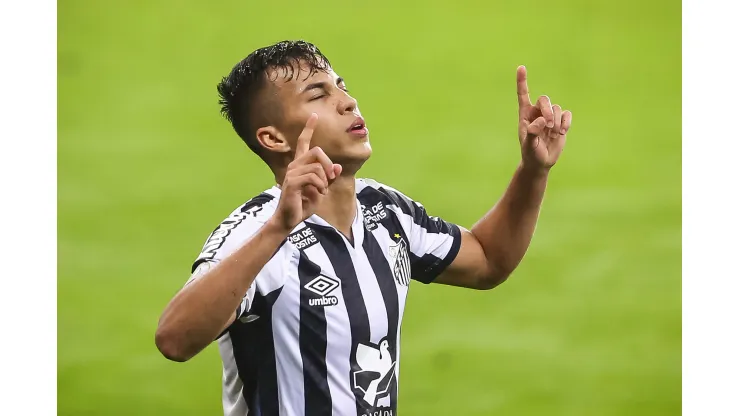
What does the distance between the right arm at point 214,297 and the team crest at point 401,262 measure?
0.39m

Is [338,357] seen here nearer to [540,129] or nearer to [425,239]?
[425,239]

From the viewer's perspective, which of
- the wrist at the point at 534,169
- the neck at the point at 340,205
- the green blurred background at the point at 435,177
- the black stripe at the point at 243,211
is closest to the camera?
the black stripe at the point at 243,211

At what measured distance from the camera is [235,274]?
1.31 metres

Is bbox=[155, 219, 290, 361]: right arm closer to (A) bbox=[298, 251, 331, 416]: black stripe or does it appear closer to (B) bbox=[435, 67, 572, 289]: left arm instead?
(A) bbox=[298, 251, 331, 416]: black stripe

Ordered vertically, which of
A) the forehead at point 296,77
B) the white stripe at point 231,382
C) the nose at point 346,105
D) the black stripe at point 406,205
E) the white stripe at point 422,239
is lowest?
the white stripe at point 231,382

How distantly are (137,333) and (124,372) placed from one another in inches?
4.5

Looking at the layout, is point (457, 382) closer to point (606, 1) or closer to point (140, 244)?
point (140, 244)

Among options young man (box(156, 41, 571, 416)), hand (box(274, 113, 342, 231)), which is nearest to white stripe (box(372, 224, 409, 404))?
young man (box(156, 41, 571, 416))

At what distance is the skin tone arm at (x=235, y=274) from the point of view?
1.32 m

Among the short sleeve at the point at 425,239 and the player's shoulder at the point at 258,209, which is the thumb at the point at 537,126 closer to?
the short sleeve at the point at 425,239

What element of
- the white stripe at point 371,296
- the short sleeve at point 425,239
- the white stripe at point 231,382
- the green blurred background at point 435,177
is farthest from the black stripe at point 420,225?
the green blurred background at point 435,177

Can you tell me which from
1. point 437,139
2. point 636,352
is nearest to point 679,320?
point 636,352

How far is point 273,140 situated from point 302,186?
0.35 metres

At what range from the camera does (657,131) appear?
291cm
